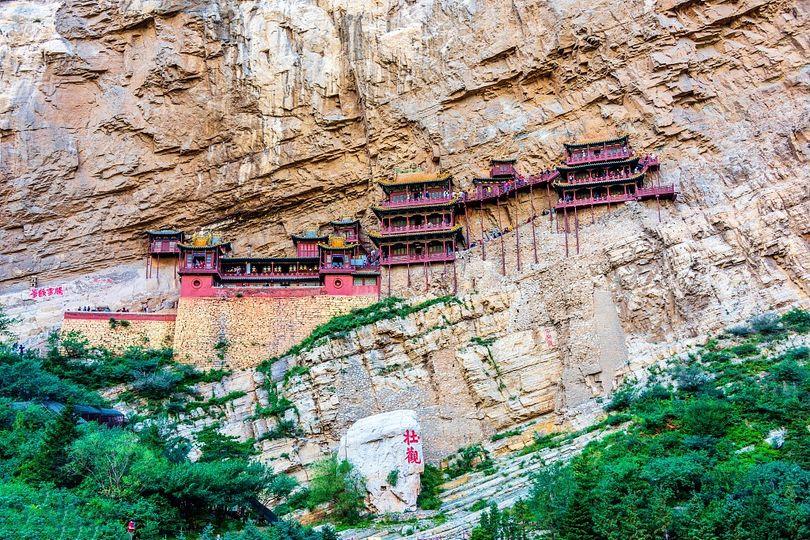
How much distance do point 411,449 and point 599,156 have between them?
17.1 m

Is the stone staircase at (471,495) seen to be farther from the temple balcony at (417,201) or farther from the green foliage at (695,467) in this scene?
the temple balcony at (417,201)

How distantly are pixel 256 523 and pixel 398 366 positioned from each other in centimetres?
927

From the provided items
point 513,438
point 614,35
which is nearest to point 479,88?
point 614,35

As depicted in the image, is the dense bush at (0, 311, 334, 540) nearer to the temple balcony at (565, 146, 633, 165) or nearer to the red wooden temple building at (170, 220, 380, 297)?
the red wooden temple building at (170, 220, 380, 297)

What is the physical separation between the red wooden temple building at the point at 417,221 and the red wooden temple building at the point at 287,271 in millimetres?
1268

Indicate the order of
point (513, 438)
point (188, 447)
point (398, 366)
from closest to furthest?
point (188, 447)
point (513, 438)
point (398, 366)

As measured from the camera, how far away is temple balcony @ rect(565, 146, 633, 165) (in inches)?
1537

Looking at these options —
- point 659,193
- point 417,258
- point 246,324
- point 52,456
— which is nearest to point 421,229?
point 417,258

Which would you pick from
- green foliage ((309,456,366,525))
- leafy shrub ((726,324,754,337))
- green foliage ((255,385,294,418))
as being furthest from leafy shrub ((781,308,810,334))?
Result: green foliage ((255,385,294,418))

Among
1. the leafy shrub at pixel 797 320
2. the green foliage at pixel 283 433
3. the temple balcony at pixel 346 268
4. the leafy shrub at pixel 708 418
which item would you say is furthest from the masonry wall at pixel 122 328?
the leafy shrub at pixel 797 320

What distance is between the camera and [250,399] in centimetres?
3559

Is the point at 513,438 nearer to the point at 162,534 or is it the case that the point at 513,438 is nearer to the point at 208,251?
the point at 162,534

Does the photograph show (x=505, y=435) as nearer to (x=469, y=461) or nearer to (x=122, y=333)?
(x=469, y=461)

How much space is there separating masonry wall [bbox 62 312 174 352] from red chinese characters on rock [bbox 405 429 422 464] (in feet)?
45.6
